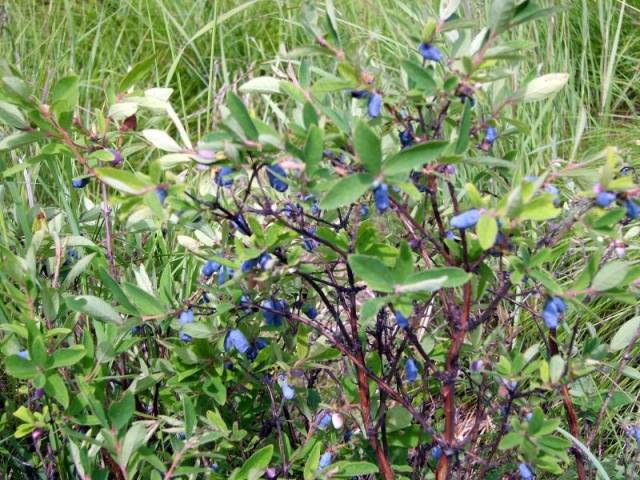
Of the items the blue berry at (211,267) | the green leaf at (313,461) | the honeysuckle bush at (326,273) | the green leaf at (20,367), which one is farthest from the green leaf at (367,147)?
the green leaf at (20,367)

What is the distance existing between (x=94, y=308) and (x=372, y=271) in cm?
46

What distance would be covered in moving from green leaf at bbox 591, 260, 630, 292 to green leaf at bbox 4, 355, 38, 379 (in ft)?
2.54

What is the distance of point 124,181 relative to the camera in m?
1.13

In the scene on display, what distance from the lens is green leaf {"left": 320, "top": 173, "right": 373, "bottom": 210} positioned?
1008 millimetres

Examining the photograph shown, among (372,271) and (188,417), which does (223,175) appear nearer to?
(372,271)

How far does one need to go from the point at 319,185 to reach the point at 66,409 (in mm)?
582

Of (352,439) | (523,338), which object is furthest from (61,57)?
(352,439)

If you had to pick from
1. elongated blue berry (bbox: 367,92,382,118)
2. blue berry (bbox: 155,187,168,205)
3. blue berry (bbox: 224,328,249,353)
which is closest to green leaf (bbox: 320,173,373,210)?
elongated blue berry (bbox: 367,92,382,118)

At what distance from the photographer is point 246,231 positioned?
121 cm

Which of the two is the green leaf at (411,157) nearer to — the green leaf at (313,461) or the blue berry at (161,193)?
the blue berry at (161,193)

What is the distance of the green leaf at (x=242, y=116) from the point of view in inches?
42.2

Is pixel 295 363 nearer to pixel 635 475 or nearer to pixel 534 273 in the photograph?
pixel 534 273

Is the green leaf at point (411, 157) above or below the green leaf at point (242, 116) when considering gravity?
below

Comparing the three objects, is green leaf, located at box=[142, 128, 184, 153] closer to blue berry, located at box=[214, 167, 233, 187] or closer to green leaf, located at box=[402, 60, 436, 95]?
blue berry, located at box=[214, 167, 233, 187]
